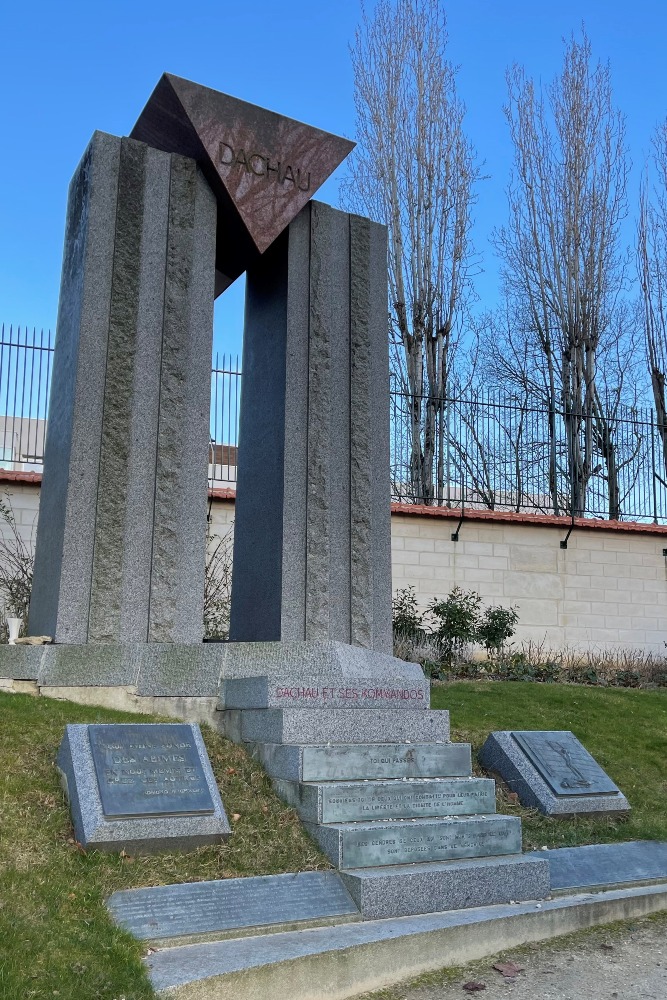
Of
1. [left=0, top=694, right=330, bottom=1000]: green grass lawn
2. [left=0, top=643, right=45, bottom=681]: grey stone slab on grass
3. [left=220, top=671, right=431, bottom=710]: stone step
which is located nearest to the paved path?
[left=0, top=694, right=330, bottom=1000]: green grass lawn

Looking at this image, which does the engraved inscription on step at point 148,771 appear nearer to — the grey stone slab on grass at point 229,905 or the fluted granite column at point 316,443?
the grey stone slab on grass at point 229,905

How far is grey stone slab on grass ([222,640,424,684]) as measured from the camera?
239 inches

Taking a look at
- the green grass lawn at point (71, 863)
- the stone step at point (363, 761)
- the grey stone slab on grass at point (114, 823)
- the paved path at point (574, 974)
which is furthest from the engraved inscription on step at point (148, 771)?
the paved path at point (574, 974)

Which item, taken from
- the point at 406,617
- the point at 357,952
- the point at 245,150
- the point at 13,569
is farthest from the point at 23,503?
the point at 357,952

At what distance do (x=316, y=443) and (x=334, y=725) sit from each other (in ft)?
7.86

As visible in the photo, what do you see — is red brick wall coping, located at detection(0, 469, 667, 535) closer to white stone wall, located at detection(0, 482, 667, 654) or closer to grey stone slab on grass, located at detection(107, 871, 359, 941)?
white stone wall, located at detection(0, 482, 667, 654)

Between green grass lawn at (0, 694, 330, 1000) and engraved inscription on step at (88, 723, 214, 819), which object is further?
engraved inscription on step at (88, 723, 214, 819)

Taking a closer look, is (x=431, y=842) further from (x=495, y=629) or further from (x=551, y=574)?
(x=551, y=574)

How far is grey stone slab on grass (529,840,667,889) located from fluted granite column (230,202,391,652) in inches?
88.4

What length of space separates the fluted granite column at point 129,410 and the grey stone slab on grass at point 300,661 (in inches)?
26.5

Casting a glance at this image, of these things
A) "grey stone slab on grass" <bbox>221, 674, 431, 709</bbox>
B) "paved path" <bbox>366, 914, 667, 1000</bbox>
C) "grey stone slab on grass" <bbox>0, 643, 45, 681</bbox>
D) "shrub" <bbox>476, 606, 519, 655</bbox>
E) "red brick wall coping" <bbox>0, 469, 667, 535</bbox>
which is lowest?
"paved path" <bbox>366, 914, 667, 1000</bbox>

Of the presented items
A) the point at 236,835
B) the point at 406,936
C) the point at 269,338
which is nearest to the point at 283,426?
the point at 269,338

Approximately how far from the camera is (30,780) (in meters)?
4.89

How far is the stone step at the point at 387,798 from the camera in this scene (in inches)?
200
